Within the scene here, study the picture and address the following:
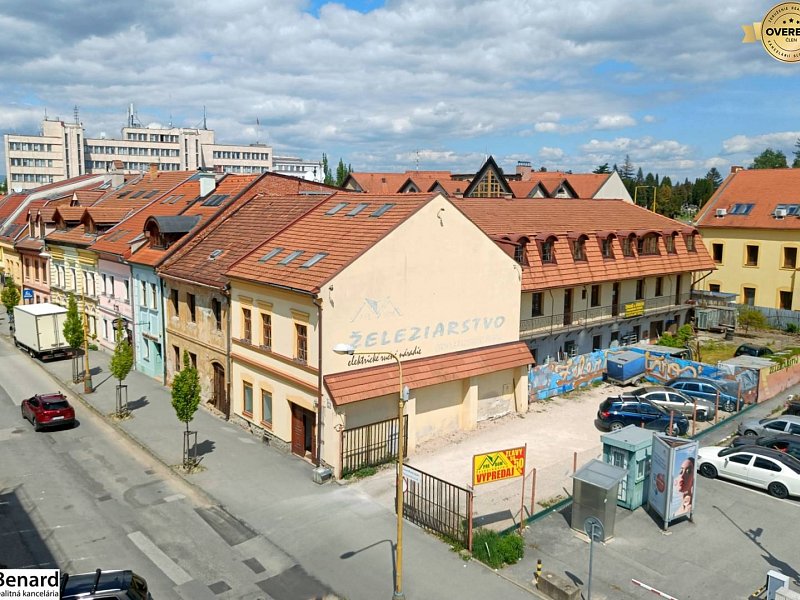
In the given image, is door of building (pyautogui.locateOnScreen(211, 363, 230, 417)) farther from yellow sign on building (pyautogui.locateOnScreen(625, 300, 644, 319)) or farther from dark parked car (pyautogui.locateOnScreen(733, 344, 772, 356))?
dark parked car (pyautogui.locateOnScreen(733, 344, 772, 356))

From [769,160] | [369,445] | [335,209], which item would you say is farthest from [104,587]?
[769,160]

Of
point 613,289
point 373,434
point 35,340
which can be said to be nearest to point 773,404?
point 613,289

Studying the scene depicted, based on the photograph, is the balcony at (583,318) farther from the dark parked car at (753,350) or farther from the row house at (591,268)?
the dark parked car at (753,350)

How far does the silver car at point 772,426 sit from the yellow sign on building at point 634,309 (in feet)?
→ 44.6

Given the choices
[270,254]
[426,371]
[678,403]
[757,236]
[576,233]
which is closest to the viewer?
[426,371]

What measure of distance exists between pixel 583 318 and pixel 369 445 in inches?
754

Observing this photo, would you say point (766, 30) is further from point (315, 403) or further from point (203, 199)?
point (203, 199)

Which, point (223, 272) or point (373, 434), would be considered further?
point (223, 272)

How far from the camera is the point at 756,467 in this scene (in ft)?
75.8

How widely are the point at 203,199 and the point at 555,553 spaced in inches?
1206

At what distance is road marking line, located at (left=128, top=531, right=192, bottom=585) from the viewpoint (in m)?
17.5

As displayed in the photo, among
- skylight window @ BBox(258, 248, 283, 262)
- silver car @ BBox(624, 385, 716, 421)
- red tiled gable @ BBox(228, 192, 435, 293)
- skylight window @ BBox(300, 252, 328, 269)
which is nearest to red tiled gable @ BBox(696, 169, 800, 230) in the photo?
silver car @ BBox(624, 385, 716, 421)

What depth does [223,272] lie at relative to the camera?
2962 cm

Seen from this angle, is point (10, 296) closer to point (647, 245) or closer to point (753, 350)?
A: point (647, 245)
